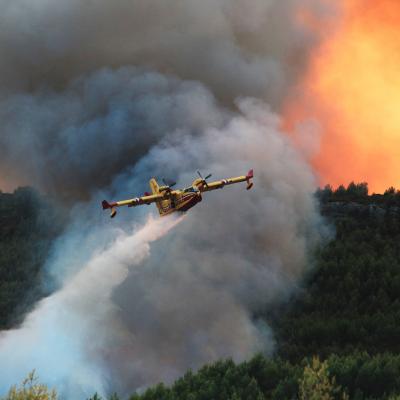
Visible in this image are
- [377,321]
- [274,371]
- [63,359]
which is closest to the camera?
[274,371]

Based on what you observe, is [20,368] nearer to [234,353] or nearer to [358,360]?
[234,353]

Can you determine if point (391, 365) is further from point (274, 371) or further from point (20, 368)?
point (20, 368)

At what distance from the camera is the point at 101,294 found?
603 ft

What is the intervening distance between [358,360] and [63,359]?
235ft

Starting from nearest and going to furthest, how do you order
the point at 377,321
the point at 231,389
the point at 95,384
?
the point at 231,389
the point at 95,384
the point at 377,321

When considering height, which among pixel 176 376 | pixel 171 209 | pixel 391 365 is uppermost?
pixel 171 209

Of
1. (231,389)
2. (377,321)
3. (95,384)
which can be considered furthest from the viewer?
(377,321)

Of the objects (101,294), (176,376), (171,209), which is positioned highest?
(101,294)

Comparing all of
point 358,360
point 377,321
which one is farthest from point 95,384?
point 377,321

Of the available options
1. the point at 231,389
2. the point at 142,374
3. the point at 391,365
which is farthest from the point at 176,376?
the point at 391,365

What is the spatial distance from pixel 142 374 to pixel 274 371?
3958 cm

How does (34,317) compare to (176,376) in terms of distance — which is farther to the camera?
(34,317)

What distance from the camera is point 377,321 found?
196 m

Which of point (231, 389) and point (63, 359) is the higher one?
point (63, 359)
